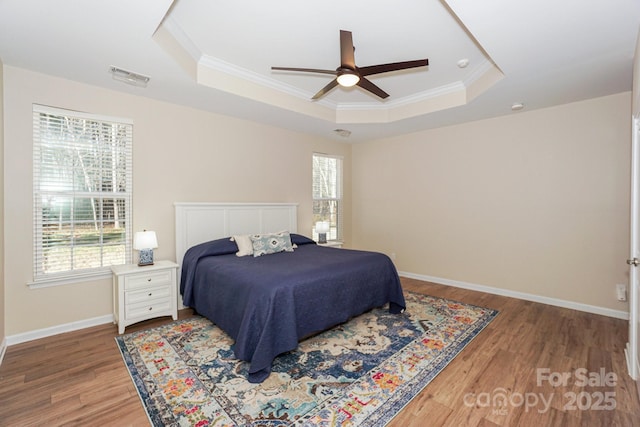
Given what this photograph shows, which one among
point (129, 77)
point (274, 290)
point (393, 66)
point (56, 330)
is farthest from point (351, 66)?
point (56, 330)

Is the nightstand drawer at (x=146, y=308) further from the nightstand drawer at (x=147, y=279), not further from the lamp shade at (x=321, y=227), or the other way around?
the lamp shade at (x=321, y=227)

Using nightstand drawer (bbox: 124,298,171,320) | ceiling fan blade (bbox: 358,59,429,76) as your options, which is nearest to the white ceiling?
ceiling fan blade (bbox: 358,59,429,76)

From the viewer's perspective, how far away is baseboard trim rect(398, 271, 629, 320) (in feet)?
11.2

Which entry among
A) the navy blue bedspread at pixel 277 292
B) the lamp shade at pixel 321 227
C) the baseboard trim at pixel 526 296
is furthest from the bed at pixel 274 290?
the baseboard trim at pixel 526 296

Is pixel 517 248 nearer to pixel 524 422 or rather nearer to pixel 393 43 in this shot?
pixel 524 422

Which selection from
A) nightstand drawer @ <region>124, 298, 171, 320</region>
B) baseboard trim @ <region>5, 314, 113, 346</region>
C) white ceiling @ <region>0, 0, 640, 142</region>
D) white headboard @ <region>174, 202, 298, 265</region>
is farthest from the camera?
white headboard @ <region>174, 202, 298, 265</region>

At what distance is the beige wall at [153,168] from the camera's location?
2.73 meters

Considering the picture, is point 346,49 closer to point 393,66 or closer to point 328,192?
point 393,66

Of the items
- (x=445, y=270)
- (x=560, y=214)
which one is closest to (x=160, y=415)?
(x=445, y=270)

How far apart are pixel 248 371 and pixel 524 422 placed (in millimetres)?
1848

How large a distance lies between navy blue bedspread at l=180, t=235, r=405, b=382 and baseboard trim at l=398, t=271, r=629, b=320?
172 centimetres

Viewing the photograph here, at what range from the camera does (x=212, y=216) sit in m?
3.95

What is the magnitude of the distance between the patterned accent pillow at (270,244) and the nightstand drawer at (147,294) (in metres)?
1.01

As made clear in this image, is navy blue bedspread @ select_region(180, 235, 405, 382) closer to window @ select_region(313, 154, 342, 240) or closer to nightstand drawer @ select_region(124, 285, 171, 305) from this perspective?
nightstand drawer @ select_region(124, 285, 171, 305)
